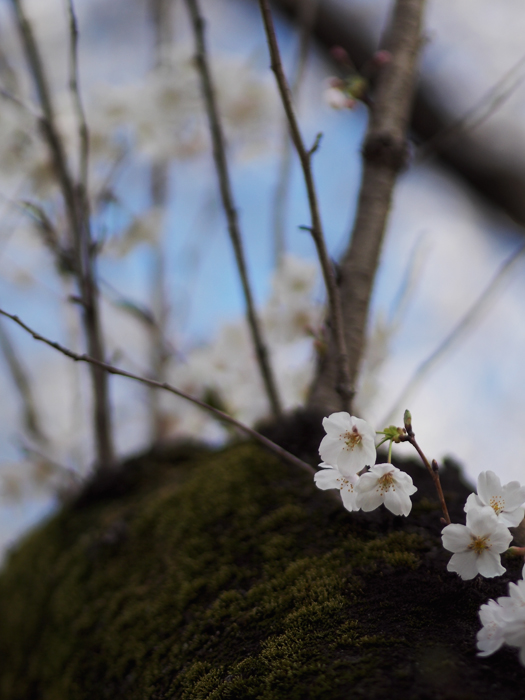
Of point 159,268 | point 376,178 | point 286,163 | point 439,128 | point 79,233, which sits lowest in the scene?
point 376,178

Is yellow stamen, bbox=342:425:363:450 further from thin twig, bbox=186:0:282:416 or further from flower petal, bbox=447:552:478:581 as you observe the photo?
thin twig, bbox=186:0:282:416

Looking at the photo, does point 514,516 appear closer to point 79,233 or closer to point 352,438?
point 352,438

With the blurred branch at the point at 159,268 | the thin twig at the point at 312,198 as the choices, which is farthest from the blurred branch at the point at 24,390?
the thin twig at the point at 312,198

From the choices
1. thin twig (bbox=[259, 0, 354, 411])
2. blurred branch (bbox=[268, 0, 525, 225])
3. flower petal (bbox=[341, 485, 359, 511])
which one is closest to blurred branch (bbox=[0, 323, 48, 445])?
thin twig (bbox=[259, 0, 354, 411])

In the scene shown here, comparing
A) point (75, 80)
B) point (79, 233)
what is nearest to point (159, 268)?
point (79, 233)

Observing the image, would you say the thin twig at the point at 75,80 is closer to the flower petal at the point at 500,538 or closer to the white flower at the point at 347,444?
the white flower at the point at 347,444
